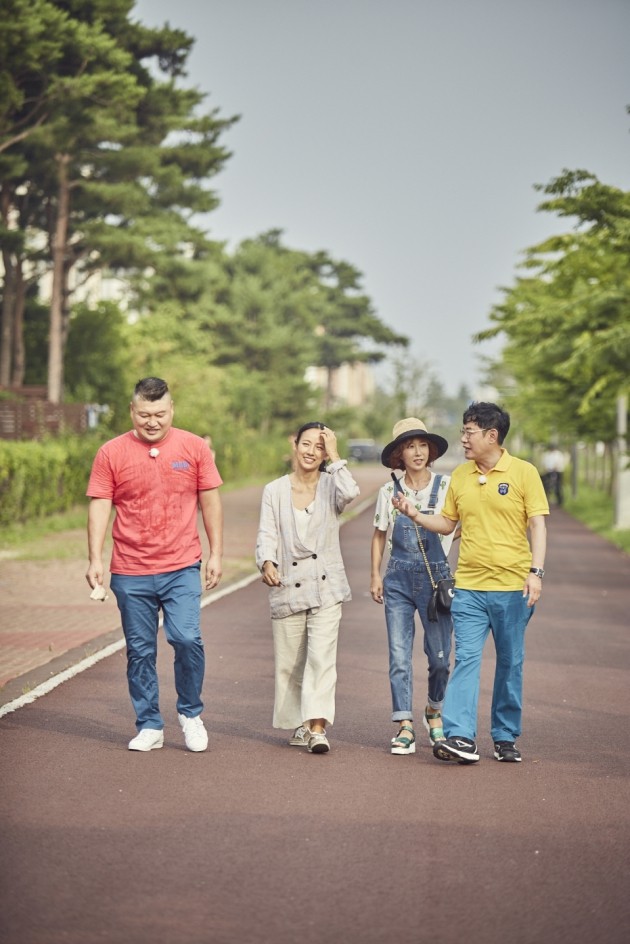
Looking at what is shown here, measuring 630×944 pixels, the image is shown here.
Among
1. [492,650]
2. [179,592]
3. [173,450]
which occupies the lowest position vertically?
[492,650]

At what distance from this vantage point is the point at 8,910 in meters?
4.65

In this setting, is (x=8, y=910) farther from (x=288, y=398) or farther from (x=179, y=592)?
(x=288, y=398)

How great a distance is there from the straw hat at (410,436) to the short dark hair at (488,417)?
264 mm

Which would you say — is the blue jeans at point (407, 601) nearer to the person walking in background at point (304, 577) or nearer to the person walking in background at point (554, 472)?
the person walking in background at point (304, 577)

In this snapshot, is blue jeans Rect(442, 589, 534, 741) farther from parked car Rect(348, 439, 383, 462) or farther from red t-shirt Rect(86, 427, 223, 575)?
parked car Rect(348, 439, 383, 462)

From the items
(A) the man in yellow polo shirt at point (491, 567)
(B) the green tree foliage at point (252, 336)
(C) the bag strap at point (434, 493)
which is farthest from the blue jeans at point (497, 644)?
(B) the green tree foliage at point (252, 336)

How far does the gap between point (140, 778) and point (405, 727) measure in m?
1.45

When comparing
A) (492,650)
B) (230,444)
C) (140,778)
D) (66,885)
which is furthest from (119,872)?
(230,444)

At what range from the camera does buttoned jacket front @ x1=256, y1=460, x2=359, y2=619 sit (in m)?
7.44

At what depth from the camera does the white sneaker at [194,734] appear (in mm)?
7285

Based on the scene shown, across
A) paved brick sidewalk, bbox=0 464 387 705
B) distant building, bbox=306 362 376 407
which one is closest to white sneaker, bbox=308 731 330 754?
paved brick sidewalk, bbox=0 464 387 705

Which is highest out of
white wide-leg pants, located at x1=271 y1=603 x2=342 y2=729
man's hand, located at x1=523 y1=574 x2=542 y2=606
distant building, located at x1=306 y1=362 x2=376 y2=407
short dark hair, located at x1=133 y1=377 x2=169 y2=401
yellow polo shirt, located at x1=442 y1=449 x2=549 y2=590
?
distant building, located at x1=306 y1=362 x2=376 y2=407

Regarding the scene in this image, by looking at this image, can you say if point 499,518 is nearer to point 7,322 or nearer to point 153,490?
point 153,490

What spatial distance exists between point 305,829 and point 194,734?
5.48ft
